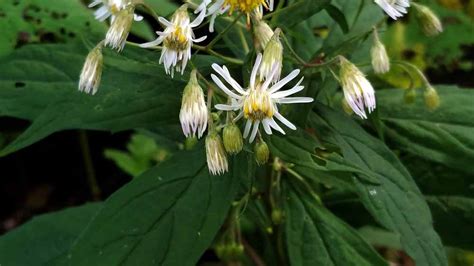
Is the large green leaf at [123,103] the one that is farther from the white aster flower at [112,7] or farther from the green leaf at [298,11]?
the green leaf at [298,11]

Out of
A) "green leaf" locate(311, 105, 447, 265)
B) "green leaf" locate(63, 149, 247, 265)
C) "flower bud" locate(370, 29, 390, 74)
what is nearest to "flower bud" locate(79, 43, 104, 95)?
"green leaf" locate(63, 149, 247, 265)

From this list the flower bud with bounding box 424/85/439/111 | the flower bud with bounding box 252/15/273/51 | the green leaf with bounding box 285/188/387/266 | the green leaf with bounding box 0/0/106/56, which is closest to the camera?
the flower bud with bounding box 252/15/273/51

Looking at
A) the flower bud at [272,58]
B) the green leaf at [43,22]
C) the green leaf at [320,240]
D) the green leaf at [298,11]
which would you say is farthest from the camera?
the green leaf at [43,22]

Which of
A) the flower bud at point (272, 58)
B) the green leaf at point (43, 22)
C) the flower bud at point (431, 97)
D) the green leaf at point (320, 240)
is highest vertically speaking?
the flower bud at point (272, 58)

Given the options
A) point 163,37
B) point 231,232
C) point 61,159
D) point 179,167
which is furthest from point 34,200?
point 163,37

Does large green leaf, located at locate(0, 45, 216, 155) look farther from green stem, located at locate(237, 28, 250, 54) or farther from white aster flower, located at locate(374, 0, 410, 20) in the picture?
white aster flower, located at locate(374, 0, 410, 20)

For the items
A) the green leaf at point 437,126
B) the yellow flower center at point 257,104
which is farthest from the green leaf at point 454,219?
the yellow flower center at point 257,104

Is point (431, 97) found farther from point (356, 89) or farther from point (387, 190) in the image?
point (356, 89)

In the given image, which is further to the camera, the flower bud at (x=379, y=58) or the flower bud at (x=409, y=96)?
the flower bud at (x=409, y=96)

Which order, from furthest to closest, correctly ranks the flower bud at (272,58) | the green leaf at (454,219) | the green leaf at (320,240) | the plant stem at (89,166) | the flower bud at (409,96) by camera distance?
the plant stem at (89,166)
the green leaf at (454,219)
the flower bud at (409,96)
the green leaf at (320,240)
the flower bud at (272,58)
